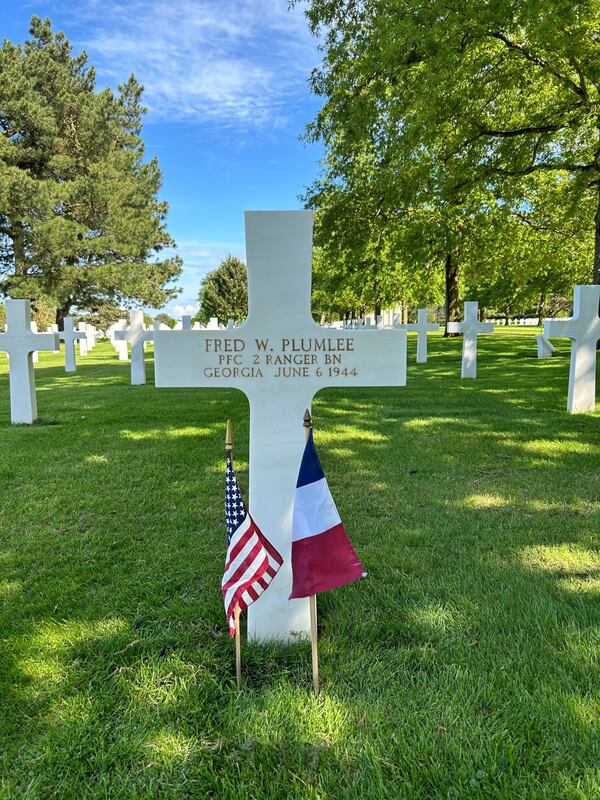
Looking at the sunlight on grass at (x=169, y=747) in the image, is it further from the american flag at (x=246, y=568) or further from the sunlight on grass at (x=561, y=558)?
the sunlight on grass at (x=561, y=558)

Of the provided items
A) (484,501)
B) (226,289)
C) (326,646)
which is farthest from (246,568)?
(226,289)

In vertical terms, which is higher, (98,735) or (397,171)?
(397,171)

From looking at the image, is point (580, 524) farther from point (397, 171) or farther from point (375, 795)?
point (397, 171)

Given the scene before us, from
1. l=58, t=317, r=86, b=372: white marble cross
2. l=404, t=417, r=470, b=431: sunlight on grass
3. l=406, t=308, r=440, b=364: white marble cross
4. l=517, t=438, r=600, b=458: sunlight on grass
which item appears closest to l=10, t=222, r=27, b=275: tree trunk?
l=58, t=317, r=86, b=372: white marble cross

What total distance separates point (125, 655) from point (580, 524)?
9.16ft

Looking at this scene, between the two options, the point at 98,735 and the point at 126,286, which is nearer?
the point at 98,735

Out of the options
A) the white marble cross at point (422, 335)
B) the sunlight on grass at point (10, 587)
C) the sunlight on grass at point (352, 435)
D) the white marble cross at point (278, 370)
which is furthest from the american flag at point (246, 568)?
the white marble cross at point (422, 335)

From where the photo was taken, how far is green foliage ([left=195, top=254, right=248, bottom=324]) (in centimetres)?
5428

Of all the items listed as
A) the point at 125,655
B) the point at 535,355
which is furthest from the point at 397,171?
the point at 125,655

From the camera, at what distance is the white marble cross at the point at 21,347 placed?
6.28m

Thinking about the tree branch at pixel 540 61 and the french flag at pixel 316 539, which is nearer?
the french flag at pixel 316 539

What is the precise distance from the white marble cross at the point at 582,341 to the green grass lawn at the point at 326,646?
2343mm

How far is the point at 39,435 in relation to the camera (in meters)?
5.88

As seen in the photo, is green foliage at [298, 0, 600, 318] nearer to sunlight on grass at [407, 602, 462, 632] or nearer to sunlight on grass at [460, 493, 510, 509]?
sunlight on grass at [460, 493, 510, 509]
